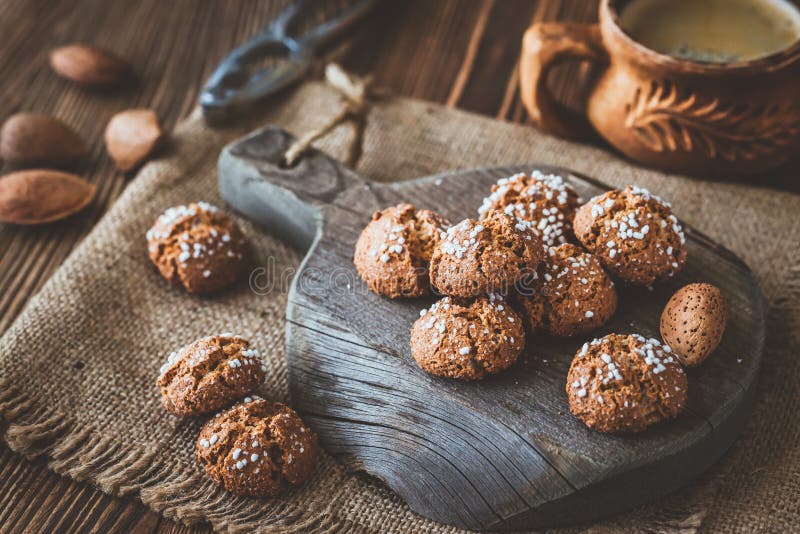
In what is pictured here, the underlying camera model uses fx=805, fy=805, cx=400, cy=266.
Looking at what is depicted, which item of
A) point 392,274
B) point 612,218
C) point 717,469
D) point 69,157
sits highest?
point 612,218

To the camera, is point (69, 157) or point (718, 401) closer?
point (718, 401)

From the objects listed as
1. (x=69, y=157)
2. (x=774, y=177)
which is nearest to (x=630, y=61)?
(x=774, y=177)

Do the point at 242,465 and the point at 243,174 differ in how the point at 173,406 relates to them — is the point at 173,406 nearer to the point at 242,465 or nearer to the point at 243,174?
the point at 242,465

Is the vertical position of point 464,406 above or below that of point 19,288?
above

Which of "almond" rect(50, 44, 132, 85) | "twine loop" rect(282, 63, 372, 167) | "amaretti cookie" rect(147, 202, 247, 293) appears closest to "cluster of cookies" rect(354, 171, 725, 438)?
"amaretti cookie" rect(147, 202, 247, 293)

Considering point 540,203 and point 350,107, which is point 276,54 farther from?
point 540,203

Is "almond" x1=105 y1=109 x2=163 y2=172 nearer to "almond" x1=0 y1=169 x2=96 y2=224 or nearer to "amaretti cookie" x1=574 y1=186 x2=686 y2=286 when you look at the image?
"almond" x1=0 y1=169 x2=96 y2=224

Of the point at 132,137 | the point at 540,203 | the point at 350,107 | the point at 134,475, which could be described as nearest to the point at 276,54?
the point at 350,107
